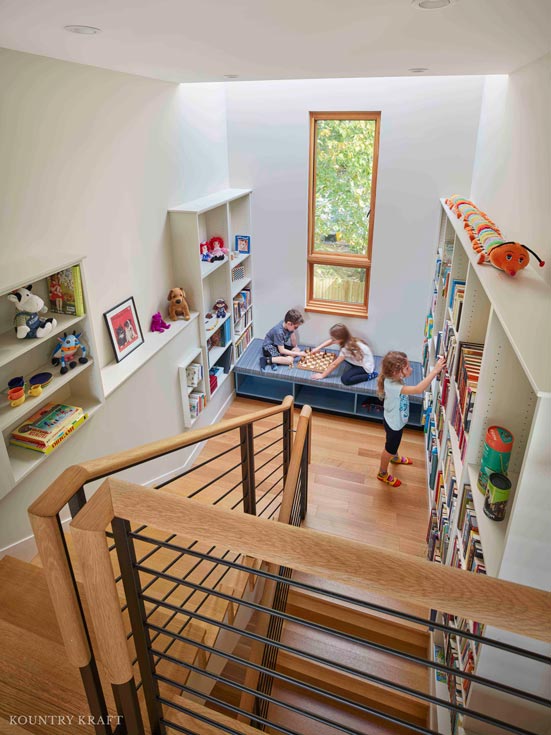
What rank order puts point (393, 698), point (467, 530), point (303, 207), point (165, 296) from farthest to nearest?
point (303, 207)
point (165, 296)
point (393, 698)
point (467, 530)

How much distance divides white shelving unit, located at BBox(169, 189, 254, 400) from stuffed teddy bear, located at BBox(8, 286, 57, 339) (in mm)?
1795

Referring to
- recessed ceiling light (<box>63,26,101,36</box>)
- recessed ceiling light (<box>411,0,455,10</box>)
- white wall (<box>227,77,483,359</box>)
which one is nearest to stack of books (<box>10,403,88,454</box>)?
recessed ceiling light (<box>63,26,101,36</box>)

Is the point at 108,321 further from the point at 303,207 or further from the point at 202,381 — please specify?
the point at 303,207

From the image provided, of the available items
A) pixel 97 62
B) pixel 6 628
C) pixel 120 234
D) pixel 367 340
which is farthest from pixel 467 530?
pixel 367 340

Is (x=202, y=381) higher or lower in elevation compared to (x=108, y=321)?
lower

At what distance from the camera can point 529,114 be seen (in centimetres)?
264

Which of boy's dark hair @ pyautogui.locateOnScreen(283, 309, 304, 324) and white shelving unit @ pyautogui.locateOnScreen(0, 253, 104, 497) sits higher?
white shelving unit @ pyautogui.locateOnScreen(0, 253, 104, 497)

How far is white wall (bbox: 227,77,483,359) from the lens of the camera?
4.39 meters

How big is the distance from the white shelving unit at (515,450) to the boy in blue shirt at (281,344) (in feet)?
9.47

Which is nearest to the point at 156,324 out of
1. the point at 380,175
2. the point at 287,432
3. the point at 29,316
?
the point at 29,316

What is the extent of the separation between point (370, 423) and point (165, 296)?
2480 mm

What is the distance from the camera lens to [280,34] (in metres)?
1.96

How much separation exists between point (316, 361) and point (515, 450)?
349 centimetres

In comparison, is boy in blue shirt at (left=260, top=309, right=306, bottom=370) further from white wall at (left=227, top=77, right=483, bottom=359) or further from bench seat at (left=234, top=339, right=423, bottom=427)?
white wall at (left=227, top=77, right=483, bottom=359)
